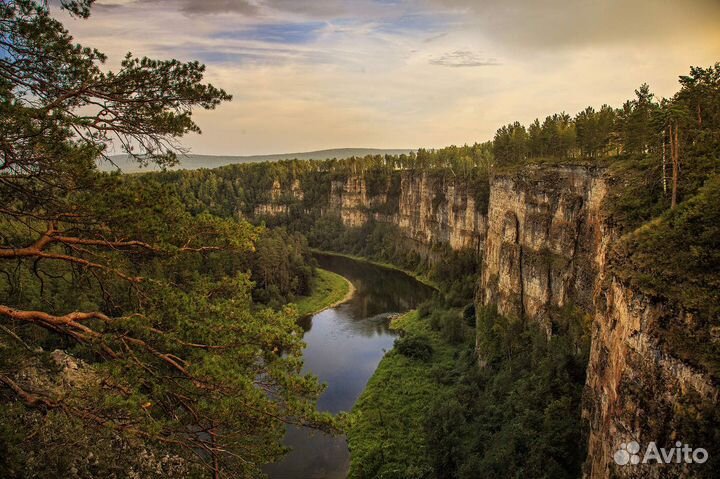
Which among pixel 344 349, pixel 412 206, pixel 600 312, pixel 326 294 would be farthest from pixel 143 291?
pixel 412 206

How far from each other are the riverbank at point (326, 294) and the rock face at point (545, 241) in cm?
2222

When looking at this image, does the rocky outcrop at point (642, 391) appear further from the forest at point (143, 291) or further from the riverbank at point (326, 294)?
the riverbank at point (326, 294)

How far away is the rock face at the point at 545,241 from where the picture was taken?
80.3 ft

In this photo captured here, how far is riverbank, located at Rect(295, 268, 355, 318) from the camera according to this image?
171ft

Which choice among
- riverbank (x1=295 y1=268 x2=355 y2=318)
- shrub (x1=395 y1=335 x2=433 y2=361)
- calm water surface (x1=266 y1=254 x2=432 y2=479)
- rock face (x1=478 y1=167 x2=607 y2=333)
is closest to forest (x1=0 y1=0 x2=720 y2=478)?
calm water surface (x1=266 y1=254 x2=432 y2=479)

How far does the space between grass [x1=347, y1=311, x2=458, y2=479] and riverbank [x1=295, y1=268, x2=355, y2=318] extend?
15764mm

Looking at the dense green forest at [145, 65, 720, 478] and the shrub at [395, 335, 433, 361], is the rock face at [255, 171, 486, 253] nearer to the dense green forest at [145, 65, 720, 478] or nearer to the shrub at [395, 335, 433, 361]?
the dense green forest at [145, 65, 720, 478]

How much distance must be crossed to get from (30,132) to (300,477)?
20.2 metres

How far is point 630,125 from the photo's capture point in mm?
30719

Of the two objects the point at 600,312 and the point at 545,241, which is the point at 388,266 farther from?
the point at 600,312

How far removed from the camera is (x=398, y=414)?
2777cm

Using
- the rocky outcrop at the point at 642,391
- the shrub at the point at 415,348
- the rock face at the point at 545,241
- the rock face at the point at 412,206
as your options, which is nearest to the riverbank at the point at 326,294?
the shrub at the point at 415,348

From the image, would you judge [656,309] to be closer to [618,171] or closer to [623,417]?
[623,417]

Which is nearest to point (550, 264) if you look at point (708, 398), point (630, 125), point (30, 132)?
point (630, 125)
